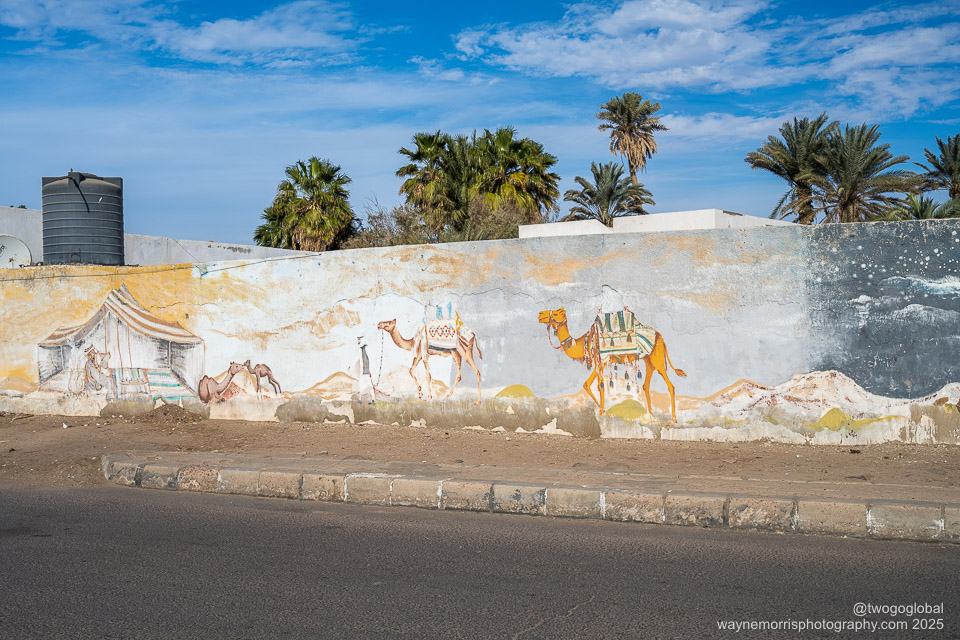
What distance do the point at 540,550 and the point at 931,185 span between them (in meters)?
36.0

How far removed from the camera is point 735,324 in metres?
8.27

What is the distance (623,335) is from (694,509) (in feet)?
10.0

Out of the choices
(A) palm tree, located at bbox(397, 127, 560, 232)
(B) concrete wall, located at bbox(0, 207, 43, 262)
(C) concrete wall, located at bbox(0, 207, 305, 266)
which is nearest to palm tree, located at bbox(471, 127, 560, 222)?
(A) palm tree, located at bbox(397, 127, 560, 232)

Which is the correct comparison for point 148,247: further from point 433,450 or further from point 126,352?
point 433,450

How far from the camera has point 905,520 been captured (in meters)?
5.39

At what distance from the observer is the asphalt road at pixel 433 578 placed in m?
3.85

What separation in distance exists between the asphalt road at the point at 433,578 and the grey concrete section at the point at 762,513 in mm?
240

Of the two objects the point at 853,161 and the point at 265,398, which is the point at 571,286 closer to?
the point at 265,398

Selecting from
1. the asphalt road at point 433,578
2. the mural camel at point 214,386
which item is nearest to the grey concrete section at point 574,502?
the asphalt road at point 433,578

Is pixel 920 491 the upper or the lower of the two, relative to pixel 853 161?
lower

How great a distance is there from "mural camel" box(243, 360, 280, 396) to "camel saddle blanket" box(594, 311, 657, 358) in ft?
14.6

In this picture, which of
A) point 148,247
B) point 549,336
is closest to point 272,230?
point 148,247

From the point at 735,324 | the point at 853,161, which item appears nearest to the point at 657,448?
the point at 735,324

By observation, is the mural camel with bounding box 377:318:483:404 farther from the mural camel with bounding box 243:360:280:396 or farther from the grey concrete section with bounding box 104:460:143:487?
the grey concrete section with bounding box 104:460:143:487
